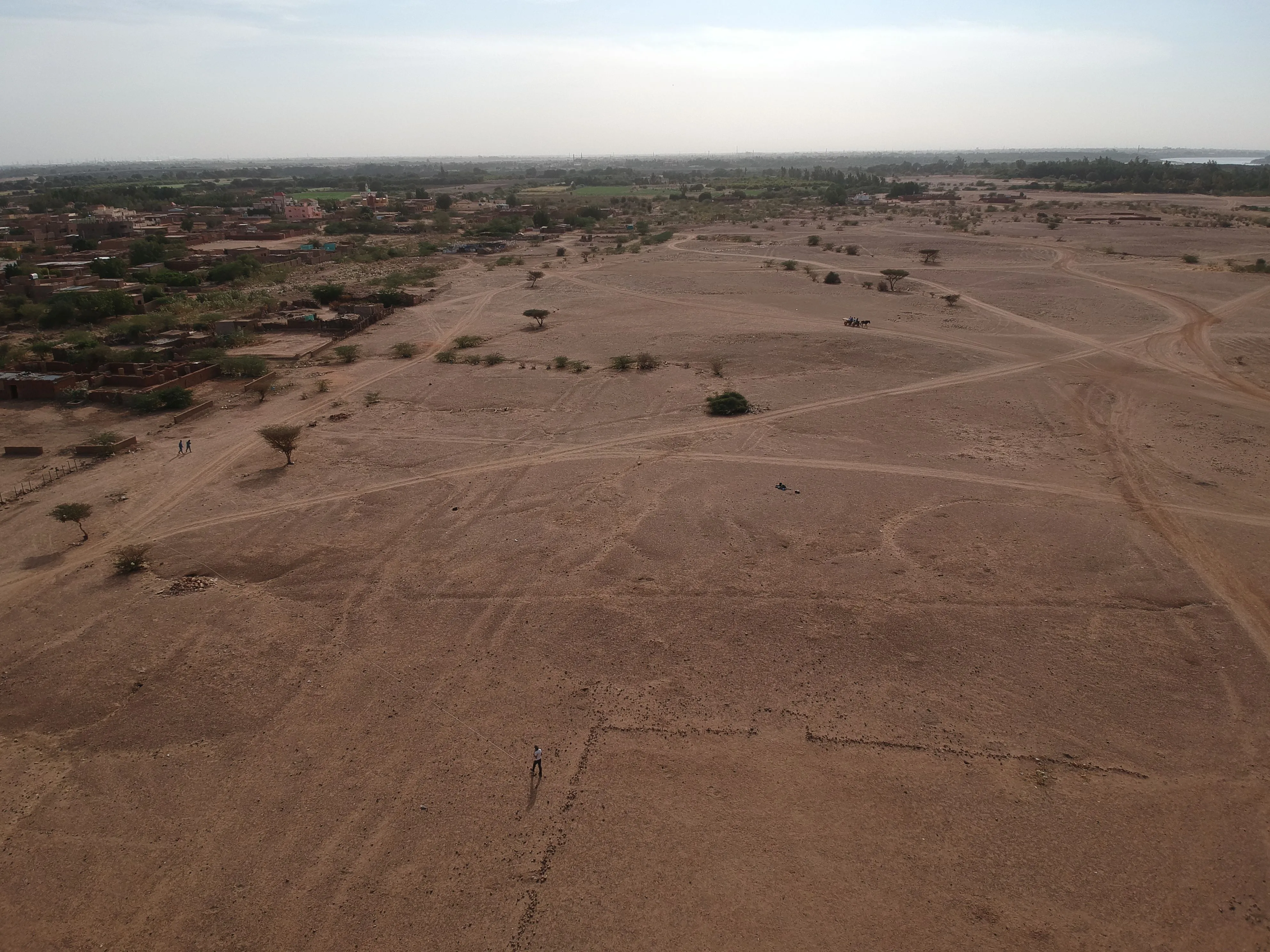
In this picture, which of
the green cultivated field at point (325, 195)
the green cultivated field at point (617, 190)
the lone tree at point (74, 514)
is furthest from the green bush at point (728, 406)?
the green cultivated field at point (617, 190)

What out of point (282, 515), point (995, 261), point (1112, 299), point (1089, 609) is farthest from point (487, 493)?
point (995, 261)

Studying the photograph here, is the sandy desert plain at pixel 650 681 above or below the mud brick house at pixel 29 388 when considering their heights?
below

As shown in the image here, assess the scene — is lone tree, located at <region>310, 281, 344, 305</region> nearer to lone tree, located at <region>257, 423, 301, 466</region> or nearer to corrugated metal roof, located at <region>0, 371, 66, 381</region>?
corrugated metal roof, located at <region>0, 371, 66, 381</region>

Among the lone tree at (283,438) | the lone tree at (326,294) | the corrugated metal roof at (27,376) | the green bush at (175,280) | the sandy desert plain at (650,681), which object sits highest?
the green bush at (175,280)

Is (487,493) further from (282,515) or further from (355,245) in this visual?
(355,245)

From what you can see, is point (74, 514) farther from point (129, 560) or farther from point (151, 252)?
point (151, 252)

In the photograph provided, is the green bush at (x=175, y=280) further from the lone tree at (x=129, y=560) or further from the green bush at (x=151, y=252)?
the lone tree at (x=129, y=560)

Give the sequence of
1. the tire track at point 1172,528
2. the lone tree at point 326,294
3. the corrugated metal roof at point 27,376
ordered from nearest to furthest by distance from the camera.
→ the tire track at point 1172,528, the corrugated metal roof at point 27,376, the lone tree at point 326,294

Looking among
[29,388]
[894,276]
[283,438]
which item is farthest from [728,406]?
[894,276]
